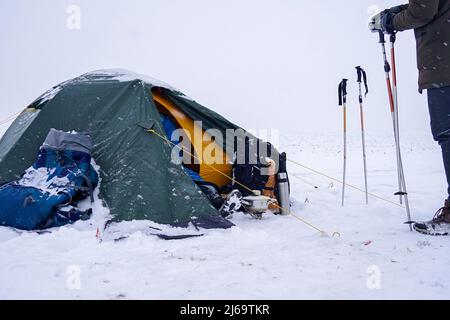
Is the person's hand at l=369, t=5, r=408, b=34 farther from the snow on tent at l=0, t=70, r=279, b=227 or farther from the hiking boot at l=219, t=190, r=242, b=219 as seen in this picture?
the hiking boot at l=219, t=190, r=242, b=219

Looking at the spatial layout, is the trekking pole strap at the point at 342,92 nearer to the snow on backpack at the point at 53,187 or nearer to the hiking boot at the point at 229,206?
the hiking boot at the point at 229,206

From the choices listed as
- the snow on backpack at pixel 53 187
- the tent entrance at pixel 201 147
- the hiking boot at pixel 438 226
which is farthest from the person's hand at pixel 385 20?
the snow on backpack at pixel 53 187

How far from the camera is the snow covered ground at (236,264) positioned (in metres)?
2.22

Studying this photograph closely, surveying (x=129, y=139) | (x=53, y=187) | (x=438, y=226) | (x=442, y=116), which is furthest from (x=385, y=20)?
(x=53, y=187)

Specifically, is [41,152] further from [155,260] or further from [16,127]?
[155,260]

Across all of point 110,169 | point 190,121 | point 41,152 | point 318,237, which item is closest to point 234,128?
point 190,121

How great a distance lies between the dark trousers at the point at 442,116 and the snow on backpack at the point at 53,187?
4032 millimetres

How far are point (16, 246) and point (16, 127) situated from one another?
3.02 meters

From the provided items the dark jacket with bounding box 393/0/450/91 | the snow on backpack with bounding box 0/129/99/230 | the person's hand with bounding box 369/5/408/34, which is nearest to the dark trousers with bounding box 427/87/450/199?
the dark jacket with bounding box 393/0/450/91

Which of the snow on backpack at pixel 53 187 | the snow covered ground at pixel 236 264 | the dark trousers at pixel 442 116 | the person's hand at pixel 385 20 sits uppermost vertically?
the person's hand at pixel 385 20

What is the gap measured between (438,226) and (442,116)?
118 cm

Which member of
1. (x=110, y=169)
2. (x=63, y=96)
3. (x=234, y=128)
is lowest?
(x=110, y=169)

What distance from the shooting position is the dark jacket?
11.3ft
